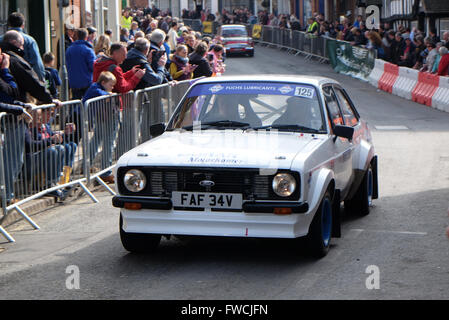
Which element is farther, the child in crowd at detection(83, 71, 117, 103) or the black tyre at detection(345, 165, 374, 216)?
the child in crowd at detection(83, 71, 117, 103)

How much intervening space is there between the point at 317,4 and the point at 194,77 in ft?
142

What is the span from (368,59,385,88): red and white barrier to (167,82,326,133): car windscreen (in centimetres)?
2215

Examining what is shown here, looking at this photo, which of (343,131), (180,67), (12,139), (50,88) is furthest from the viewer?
(180,67)

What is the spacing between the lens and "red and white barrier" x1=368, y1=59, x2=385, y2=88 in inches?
1209

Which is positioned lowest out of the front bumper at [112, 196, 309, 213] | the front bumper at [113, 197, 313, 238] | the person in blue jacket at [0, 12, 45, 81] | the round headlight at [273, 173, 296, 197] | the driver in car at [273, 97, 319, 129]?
the front bumper at [113, 197, 313, 238]

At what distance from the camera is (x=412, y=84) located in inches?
1049

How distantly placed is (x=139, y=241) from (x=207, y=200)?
0.88 meters

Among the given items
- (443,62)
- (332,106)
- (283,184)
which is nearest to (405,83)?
(443,62)

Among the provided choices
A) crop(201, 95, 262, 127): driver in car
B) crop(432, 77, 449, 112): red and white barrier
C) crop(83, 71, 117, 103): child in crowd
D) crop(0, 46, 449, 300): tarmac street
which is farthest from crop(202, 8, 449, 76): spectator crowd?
crop(201, 95, 262, 127): driver in car

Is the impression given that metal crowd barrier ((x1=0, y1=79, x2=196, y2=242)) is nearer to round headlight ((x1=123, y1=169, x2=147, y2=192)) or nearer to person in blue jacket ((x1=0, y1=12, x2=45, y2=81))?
person in blue jacket ((x1=0, y1=12, x2=45, y2=81))

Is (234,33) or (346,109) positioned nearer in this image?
(346,109)

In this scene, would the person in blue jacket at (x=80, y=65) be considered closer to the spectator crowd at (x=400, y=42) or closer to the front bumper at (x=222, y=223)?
the front bumper at (x=222, y=223)

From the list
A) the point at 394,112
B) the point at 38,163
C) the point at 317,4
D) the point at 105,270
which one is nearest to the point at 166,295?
the point at 105,270

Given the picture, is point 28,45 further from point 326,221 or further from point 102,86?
point 326,221
